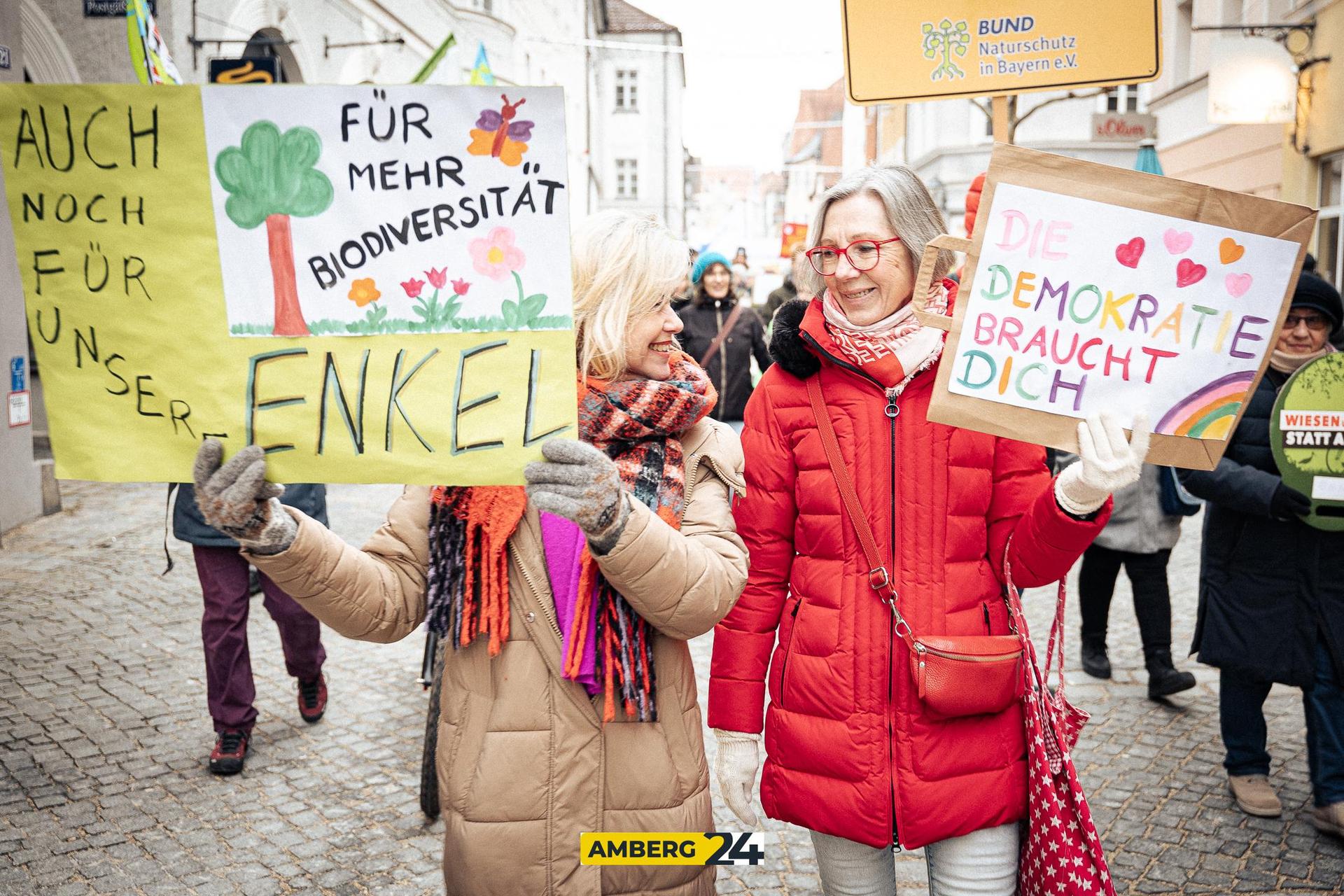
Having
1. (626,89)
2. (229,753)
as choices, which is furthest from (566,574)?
(626,89)

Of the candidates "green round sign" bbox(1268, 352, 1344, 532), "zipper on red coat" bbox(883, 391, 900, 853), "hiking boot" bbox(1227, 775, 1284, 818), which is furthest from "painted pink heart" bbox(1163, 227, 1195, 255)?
"hiking boot" bbox(1227, 775, 1284, 818)

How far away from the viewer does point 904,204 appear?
2.40m

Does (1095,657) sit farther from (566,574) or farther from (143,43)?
(143,43)

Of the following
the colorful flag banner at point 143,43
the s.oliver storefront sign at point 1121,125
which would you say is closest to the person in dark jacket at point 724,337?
the colorful flag banner at point 143,43

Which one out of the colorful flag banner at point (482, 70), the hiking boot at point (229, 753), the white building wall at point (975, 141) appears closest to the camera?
the hiking boot at point (229, 753)

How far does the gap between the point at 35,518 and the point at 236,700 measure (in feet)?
18.5

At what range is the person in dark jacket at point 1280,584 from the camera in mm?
3750

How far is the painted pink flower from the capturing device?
1812mm

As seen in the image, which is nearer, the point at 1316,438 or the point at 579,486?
the point at 579,486

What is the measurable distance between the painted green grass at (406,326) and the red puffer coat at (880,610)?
0.77 meters

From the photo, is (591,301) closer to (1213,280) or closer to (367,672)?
(1213,280)

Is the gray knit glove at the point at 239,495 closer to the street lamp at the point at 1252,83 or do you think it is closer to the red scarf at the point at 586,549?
the red scarf at the point at 586,549

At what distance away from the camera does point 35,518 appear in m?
8.91

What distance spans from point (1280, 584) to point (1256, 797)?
0.78 meters
